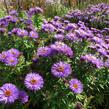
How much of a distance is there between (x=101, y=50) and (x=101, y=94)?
0.52 metres

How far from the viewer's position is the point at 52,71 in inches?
128

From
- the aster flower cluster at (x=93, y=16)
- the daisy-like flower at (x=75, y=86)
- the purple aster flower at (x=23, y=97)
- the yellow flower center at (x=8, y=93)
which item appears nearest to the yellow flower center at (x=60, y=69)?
the daisy-like flower at (x=75, y=86)

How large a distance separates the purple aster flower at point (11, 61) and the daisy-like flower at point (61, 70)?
0.37 meters

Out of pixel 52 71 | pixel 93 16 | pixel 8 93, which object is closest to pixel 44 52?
pixel 52 71

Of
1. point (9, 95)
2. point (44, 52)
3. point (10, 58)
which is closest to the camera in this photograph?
point (9, 95)

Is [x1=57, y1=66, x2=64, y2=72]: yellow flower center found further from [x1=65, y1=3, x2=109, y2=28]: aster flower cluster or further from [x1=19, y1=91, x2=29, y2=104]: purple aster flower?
[x1=65, y1=3, x2=109, y2=28]: aster flower cluster

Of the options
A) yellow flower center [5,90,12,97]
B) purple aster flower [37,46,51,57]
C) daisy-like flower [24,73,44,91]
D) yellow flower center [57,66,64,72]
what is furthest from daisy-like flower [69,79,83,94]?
yellow flower center [5,90,12,97]

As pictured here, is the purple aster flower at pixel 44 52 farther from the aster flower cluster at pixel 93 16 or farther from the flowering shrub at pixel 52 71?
the aster flower cluster at pixel 93 16

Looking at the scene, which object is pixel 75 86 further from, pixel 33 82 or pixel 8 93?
pixel 8 93

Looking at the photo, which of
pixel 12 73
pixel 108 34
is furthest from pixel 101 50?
pixel 108 34

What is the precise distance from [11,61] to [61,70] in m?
0.49

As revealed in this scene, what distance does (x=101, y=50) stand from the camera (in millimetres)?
4047

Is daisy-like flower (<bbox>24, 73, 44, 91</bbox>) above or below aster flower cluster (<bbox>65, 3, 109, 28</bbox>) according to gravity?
above

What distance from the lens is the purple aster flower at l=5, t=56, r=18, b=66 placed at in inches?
131
